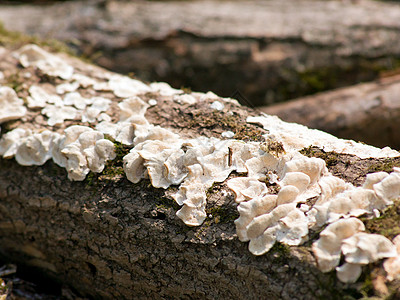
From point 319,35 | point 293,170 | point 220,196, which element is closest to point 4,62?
point 220,196

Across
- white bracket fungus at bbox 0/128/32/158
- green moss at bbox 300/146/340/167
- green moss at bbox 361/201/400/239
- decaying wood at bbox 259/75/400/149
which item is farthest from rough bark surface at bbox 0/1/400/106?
green moss at bbox 361/201/400/239

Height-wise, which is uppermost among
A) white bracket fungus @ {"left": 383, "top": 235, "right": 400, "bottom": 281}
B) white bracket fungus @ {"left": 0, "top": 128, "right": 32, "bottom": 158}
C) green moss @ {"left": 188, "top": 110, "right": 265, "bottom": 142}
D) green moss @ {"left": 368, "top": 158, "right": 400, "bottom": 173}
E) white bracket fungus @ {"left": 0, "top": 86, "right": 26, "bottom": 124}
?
green moss @ {"left": 368, "top": 158, "right": 400, "bottom": 173}

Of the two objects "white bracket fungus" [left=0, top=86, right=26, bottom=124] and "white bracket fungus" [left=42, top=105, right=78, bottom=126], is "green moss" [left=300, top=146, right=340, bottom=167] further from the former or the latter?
"white bracket fungus" [left=0, top=86, right=26, bottom=124]

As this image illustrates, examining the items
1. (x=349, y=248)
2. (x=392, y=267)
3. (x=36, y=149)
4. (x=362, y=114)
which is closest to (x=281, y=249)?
(x=349, y=248)

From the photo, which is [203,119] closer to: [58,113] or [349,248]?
[58,113]

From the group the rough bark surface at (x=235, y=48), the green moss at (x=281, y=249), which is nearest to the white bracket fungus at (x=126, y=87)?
the green moss at (x=281, y=249)

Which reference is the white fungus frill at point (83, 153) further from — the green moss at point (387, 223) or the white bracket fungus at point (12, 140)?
the green moss at point (387, 223)

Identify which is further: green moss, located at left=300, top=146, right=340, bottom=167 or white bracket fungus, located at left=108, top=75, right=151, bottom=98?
white bracket fungus, located at left=108, top=75, right=151, bottom=98
